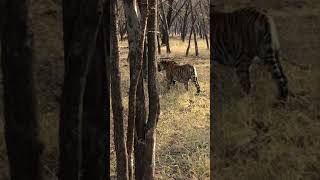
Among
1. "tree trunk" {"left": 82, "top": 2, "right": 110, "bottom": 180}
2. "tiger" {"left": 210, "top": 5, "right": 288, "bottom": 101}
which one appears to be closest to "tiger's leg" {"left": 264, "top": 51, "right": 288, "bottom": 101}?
"tiger" {"left": 210, "top": 5, "right": 288, "bottom": 101}

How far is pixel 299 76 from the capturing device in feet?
9.73

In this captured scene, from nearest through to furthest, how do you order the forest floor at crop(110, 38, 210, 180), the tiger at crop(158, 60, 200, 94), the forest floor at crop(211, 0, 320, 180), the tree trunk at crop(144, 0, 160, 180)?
the forest floor at crop(211, 0, 320, 180)
the tree trunk at crop(144, 0, 160, 180)
the forest floor at crop(110, 38, 210, 180)
the tiger at crop(158, 60, 200, 94)

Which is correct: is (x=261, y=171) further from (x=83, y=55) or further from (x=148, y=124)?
(x=148, y=124)

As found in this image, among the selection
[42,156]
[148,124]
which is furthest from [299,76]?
[148,124]

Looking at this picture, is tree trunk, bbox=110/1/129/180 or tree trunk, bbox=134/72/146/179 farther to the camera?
tree trunk, bbox=134/72/146/179

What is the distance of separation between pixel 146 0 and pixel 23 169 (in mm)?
3366

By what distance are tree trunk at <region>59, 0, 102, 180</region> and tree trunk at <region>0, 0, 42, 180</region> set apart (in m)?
0.16

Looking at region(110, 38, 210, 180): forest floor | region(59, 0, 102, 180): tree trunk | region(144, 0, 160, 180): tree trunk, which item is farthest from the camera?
region(110, 38, 210, 180): forest floor

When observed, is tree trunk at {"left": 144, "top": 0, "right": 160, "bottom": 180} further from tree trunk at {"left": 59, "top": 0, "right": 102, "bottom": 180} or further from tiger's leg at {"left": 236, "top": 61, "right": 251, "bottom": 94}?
tree trunk at {"left": 59, "top": 0, "right": 102, "bottom": 180}

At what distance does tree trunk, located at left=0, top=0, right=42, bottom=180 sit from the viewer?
7.84ft

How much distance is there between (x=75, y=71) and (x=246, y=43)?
50.2 inches

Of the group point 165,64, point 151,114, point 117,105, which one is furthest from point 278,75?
point 165,64

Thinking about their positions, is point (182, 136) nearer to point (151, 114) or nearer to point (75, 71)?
point (151, 114)

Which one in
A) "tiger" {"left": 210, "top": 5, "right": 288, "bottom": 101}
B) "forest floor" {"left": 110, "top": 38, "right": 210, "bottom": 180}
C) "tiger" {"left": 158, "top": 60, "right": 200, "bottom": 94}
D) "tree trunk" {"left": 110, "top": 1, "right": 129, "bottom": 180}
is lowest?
"forest floor" {"left": 110, "top": 38, "right": 210, "bottom": 180}
